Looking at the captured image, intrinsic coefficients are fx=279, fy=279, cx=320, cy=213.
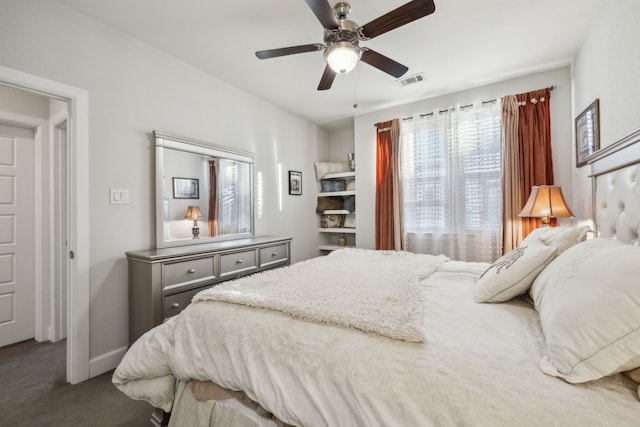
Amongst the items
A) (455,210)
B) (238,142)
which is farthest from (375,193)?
(238,142)

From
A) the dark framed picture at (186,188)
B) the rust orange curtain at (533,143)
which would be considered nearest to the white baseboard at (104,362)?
the dark framed picture at (186,188)

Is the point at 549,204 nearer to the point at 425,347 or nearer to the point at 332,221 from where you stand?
the point at 425,347

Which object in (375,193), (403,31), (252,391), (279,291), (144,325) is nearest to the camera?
(252,391)

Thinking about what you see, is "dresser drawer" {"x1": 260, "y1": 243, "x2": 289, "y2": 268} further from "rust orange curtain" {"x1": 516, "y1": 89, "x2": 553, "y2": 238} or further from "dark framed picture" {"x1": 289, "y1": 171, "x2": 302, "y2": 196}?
"rust orange curtain" {"x1": 516, "y1": 89, "x2": 553, "y2": 238}

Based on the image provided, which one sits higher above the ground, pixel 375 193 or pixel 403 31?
pixel 403 31

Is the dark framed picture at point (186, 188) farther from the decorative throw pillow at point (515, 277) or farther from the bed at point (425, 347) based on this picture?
the decorative throw pillow at point (515, 277)

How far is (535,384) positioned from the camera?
71 centimetres

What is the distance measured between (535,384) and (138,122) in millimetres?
2879

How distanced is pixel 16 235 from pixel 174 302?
184 centimetres

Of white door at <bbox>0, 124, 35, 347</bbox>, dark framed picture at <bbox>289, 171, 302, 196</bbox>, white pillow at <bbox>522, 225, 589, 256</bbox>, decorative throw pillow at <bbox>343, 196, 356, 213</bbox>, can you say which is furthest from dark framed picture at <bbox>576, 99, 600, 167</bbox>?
white door at <bbox>0, 124, 35, 347</bbox>

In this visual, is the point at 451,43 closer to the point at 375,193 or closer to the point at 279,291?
the point at 375,193

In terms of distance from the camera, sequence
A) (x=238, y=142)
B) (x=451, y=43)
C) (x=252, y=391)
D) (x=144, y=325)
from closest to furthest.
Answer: (x=252, y=391) < (x=144, y=325) < (x=451, y=43) < (x=238, y=142)

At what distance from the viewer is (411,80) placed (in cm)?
304

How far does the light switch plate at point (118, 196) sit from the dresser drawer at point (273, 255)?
1.26m
